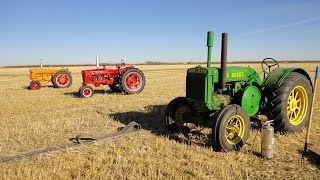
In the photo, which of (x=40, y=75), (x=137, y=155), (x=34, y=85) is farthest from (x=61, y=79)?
(x=137, y=155)

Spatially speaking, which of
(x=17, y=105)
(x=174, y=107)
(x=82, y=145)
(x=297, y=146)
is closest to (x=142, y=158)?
(x=82, y=145)

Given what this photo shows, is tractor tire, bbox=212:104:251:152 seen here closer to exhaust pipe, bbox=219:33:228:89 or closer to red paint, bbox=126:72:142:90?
exhaust pipe, bbox=219:33:228:89

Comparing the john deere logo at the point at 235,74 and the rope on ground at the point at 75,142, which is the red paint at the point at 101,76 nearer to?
the rope on ground at the point at 75,142

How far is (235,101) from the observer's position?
6.48 metres

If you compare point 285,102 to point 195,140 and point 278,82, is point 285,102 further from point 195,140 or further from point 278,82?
point 195,140

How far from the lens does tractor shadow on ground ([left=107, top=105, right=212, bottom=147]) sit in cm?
641

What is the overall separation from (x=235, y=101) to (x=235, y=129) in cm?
85

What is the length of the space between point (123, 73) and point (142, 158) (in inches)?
345

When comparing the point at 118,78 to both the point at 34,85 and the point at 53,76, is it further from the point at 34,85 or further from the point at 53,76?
the point at 34,85

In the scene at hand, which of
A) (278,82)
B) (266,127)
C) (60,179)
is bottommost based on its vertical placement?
(60,179)

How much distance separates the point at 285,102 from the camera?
6.50 meters

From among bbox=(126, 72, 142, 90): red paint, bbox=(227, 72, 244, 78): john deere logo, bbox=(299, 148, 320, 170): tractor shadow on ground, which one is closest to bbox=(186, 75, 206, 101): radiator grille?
bbox=(227, 72, 244, 78): john deere logo

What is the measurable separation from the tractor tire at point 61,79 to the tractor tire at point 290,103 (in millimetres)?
13084

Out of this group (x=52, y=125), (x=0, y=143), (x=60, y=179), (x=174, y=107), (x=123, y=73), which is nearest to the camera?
(x=60, y=179)
